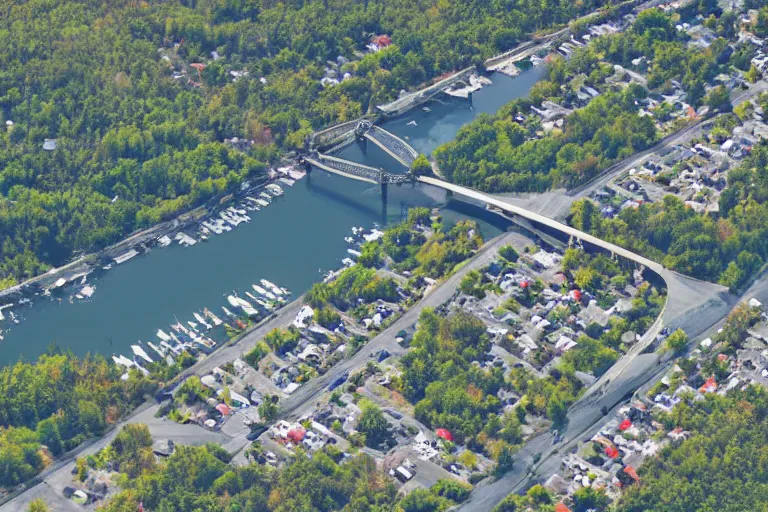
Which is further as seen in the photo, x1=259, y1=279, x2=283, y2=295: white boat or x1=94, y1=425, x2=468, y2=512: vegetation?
x1=259, y1=279, x2=283, y2=295: white boat

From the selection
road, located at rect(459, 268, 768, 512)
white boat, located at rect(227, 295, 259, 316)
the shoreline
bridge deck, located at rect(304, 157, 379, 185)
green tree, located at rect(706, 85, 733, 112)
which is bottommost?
white boat, located at rect(227, 295, 259, 316)

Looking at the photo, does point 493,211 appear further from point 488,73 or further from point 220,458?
point 220,458

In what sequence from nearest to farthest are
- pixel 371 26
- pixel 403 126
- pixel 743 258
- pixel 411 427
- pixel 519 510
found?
pixel 519 510, pixel 411 427, pixel 743 258, pixel 403 126, pixel 371 26

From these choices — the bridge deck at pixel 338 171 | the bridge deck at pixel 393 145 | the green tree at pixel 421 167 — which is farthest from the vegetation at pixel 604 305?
the bridge deck at pixel 338 171

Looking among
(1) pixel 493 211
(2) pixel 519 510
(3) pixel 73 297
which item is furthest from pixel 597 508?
(3) pixel 73 297

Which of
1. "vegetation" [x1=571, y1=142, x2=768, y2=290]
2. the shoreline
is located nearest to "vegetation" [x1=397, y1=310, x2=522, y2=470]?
"vegetation" [x1=571, y1=142, x2=768, y2=290]

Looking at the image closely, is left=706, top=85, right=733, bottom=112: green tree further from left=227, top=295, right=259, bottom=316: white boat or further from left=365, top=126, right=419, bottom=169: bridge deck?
left=227, top=295, right=259, bottom=316: white boat

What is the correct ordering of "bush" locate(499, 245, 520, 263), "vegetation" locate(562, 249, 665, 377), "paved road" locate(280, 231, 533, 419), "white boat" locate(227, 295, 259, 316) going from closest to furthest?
"paved road" locate(280, 231, 533, 419), "vegetation" locate(562, 249, 665, 377), "white boat" locate(227, 295, 259, 316), "bush" locate(499, 245, 520, 263)
